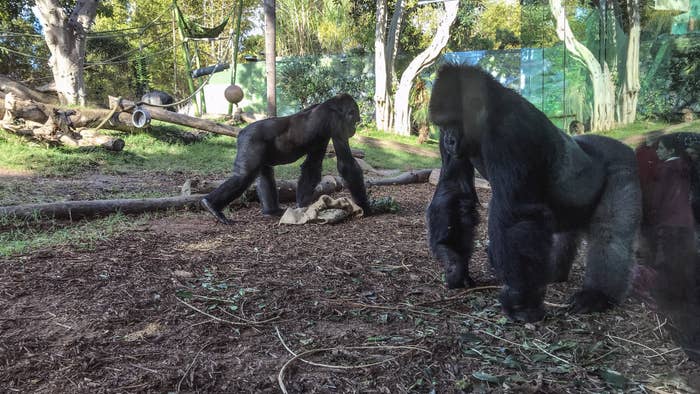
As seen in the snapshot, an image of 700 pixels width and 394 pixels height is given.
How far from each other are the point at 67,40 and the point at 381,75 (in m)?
9.46

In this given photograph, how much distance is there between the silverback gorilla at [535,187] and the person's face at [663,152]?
40 centimetres

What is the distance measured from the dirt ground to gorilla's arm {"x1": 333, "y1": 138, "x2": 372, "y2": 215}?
2.21m

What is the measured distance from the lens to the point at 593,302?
118 inches

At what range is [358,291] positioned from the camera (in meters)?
3.51

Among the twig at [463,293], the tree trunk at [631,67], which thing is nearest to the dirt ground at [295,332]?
the twig at [463,293]

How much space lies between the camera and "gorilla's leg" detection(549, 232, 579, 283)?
3.44m

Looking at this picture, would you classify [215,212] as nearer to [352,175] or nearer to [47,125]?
[352,175]

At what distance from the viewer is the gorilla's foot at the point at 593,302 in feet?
9.82

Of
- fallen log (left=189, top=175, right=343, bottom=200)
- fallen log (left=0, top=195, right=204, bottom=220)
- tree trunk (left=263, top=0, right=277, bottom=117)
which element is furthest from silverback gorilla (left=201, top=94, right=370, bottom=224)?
tree trunk (left=263, top=0, right=277, bottom=117)

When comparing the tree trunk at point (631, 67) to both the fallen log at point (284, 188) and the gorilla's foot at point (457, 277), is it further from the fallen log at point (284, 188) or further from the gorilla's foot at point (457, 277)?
the fallen log at point (284, 188)

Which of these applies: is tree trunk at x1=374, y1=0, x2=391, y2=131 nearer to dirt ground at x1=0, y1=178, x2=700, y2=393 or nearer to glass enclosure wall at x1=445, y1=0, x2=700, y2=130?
dirt ground at x1=0, y1=178, x2=700, y2=393

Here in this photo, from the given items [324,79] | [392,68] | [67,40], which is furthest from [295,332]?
[324,79]

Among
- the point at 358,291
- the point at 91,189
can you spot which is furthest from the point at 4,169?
the point at 358,291

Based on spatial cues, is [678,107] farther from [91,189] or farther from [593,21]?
[91,189]
